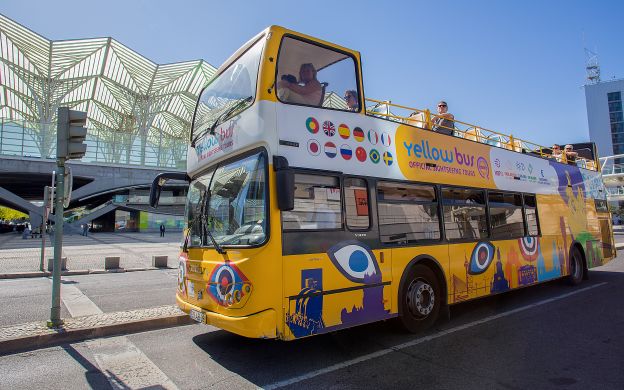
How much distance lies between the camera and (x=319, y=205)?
4734 mm

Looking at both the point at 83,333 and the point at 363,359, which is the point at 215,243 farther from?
the point at 83,333

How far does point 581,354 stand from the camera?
471 centimetres

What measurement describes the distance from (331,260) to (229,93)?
269 centimetres

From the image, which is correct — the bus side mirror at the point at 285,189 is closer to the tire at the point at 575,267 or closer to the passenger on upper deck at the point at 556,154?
the tire at the point at 575,267

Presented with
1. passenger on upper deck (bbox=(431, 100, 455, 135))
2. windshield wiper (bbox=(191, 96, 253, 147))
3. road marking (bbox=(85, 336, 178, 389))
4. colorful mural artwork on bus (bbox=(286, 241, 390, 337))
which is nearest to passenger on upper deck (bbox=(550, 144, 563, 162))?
passenger on upper deck (bbox=(431, 100, 455, 135))

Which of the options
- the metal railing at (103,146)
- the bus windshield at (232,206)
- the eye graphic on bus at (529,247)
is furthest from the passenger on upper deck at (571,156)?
the metal railing at (103,146)

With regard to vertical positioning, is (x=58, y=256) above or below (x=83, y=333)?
above

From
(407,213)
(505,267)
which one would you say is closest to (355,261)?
(407,213)

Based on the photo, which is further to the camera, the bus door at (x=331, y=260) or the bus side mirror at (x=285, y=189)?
the bus door at (x=331, y=260)

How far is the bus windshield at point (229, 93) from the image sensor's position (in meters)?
4.84

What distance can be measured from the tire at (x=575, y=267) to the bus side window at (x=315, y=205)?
789cm

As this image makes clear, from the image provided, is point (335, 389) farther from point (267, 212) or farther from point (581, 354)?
point (581, 354)

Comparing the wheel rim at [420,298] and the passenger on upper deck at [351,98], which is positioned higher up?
the passenger on upper deck at [351,98]

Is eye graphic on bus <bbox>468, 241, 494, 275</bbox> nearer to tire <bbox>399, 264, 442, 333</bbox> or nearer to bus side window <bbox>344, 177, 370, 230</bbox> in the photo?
tire <bbox>399, 264, 442, 333</bbox>
